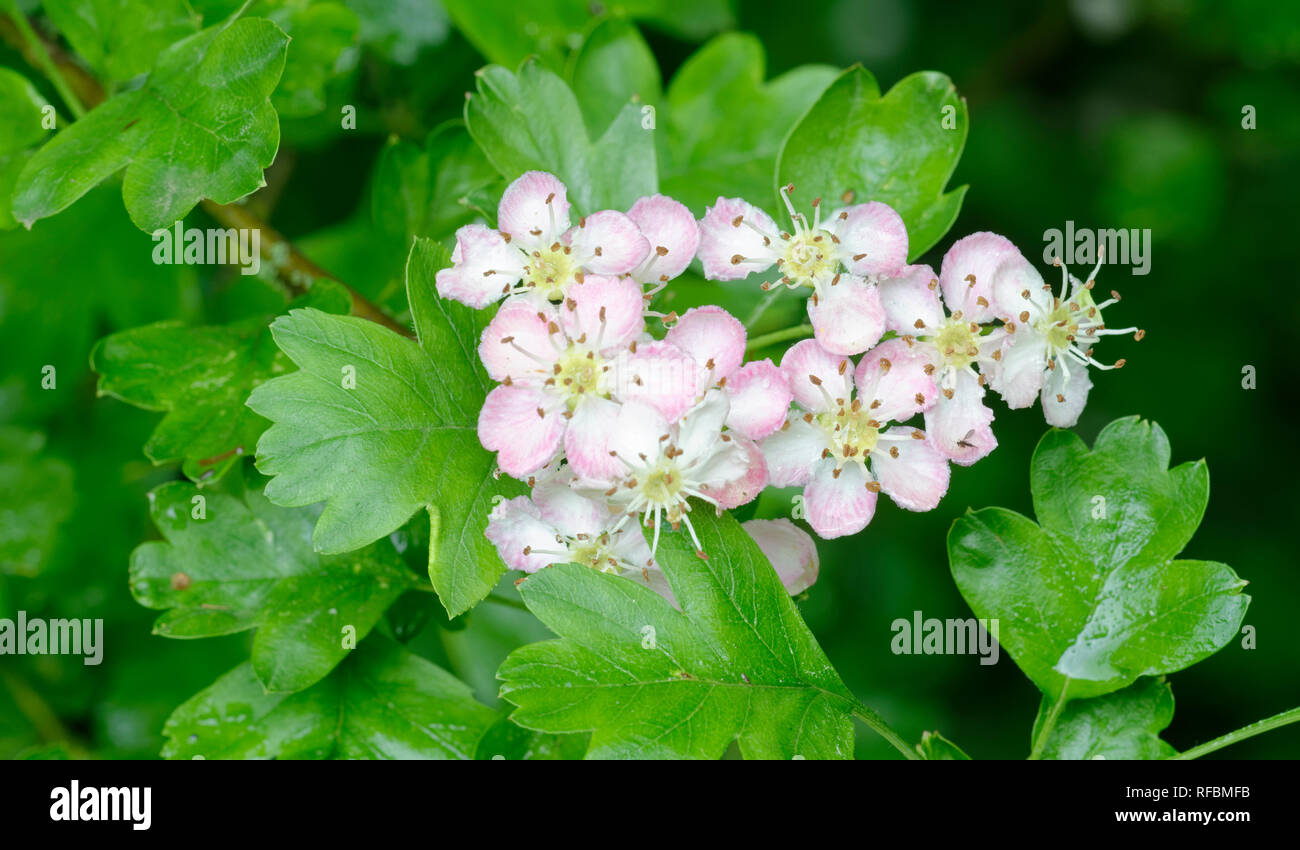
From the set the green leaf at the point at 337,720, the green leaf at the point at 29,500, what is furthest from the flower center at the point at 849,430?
the green leaf at the point at 29,500

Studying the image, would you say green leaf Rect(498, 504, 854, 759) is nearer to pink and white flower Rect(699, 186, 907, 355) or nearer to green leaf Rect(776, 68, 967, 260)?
pink and white flower Rect(699, 186, 907, 355)

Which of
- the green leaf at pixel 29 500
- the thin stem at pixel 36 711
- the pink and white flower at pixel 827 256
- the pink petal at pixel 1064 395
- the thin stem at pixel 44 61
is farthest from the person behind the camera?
the thin stem at pixel 36 711

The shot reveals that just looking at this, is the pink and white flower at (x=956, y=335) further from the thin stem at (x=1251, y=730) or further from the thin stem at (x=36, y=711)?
the thin stem at (x=36, y=711)

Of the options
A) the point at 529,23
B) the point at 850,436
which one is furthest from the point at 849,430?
the point at 529,23

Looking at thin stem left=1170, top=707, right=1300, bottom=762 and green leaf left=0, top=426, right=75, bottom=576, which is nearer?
thin stem left=1170, top=707, right=1300, bottom=762

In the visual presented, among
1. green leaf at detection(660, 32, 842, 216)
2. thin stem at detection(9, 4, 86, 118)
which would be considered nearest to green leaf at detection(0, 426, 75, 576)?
thin stem at detection(9, 4, 86, 118)

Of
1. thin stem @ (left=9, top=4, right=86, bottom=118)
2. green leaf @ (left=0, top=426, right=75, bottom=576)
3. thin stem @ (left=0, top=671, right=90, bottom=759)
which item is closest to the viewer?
thin stem @ (left=9, top=4, right=86, bottom=118)
